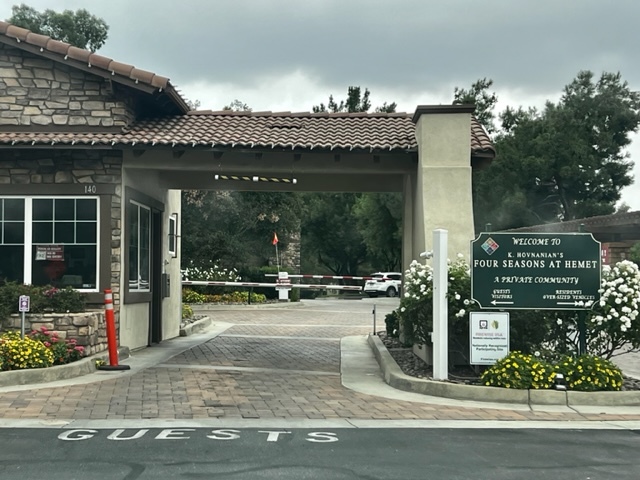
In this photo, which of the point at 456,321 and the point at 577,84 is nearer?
the point at 456,321

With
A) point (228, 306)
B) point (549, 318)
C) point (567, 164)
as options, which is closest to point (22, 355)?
point (549, 318)

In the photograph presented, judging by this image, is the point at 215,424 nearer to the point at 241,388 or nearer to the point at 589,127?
the point at 241,388

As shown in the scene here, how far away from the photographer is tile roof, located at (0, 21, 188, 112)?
13.3 m

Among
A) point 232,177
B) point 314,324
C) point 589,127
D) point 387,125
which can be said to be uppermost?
point 589,127

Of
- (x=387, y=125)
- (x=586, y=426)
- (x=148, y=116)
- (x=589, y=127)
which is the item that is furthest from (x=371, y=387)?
(x=589, y=127)

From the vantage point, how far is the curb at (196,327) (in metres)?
18.5

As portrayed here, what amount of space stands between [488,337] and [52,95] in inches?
340

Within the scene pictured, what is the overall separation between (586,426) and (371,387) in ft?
11.2

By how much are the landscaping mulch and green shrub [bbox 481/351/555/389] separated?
525 mm

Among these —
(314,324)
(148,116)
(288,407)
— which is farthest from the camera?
(314,324)

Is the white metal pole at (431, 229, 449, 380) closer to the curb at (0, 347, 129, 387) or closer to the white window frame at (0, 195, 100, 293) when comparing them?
the curb at (0, 347, 129, 387)

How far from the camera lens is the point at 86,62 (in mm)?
13367

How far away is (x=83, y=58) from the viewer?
13.3 meters

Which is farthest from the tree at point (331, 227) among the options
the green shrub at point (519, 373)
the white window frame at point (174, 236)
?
the green shrub at point (519, 373)
